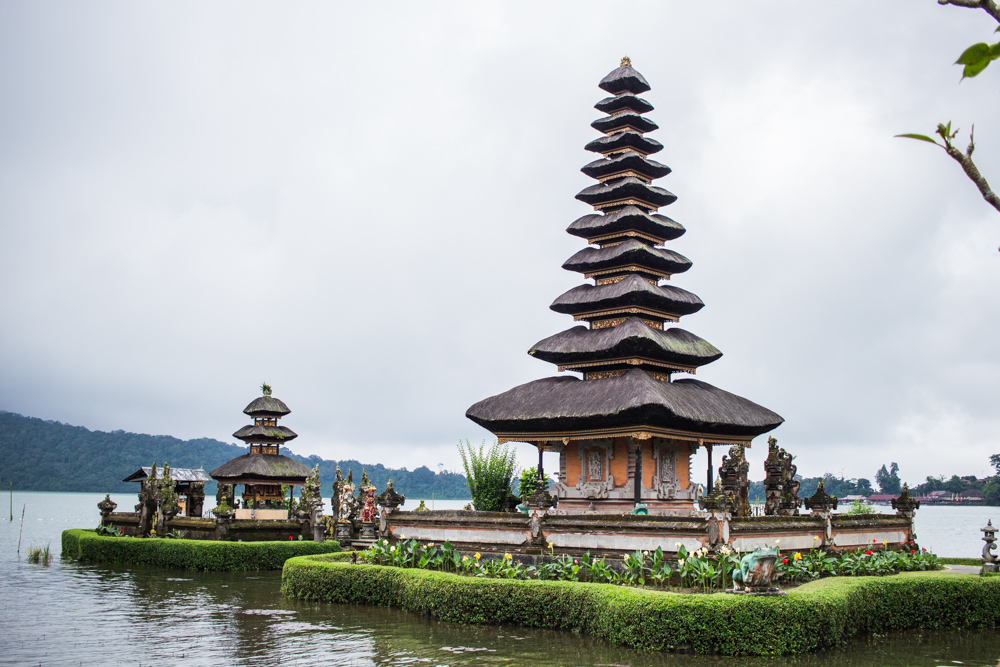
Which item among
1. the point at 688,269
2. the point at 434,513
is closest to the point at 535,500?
the point at 434,513

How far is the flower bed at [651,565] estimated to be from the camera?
59.0ft

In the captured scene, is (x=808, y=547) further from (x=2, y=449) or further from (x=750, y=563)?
(x=2, y=449)

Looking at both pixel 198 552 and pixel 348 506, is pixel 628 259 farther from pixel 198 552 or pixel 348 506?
pixel 198 552

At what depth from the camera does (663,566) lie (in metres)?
18.4

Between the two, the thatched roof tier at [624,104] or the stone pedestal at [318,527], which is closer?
the thatched roof tier at [624,104]

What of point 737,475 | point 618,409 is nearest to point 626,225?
point 618,409

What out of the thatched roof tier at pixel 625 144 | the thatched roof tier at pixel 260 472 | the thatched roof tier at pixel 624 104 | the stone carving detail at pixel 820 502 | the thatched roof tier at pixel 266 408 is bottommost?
the stone carving detail at pixel 820 502

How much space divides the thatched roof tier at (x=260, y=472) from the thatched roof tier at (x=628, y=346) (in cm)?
1828

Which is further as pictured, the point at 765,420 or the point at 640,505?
the point at 765,420

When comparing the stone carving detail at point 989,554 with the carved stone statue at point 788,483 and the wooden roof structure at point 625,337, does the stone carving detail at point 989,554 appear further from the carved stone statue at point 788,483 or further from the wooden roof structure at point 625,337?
the wooden roof structure at point 625,337

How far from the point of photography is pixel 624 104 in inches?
1249

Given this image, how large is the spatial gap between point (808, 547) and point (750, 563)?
20.9 feet

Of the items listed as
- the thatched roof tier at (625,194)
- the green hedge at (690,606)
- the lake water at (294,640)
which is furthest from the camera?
the thatched roof tier at (625,194)

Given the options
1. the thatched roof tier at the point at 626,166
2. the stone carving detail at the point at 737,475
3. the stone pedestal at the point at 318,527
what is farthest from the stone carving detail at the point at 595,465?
the stone pedestal at the point at 318,527
